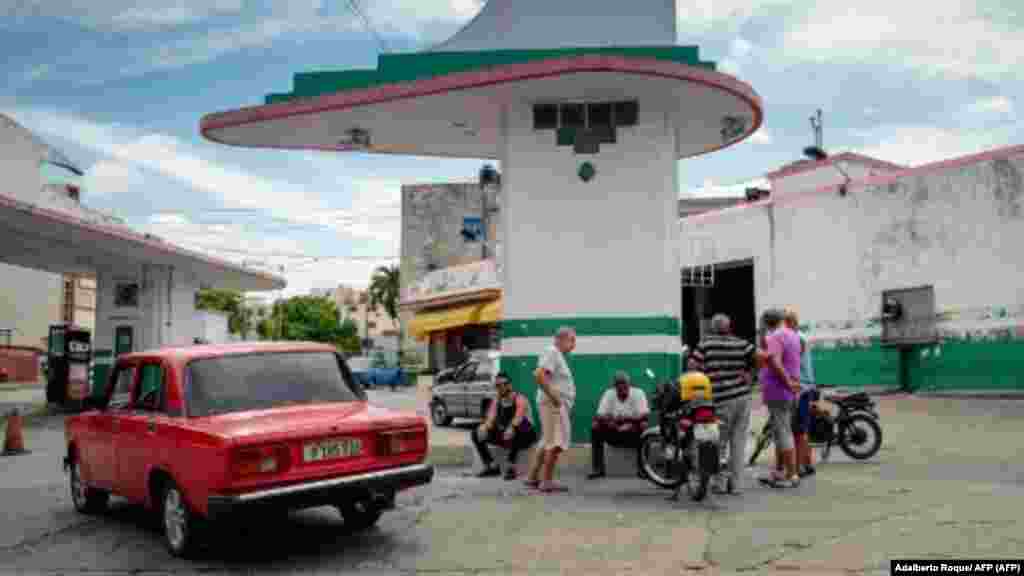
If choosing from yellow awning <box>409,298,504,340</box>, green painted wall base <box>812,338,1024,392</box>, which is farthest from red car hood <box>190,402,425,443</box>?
yellow awning <box>409,298,504,340</box>

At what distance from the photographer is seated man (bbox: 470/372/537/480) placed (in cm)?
1034

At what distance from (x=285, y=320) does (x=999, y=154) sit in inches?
3134

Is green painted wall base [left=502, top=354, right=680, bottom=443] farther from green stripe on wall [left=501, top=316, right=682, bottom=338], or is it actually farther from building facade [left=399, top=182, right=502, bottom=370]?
building facade [left=399, top=182, right=502, bottom=370]

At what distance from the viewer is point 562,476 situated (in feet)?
34.7

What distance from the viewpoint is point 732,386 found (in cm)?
918

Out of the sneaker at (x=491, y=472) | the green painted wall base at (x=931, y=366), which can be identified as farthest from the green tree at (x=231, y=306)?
the sneaker at (x=491, y=472)

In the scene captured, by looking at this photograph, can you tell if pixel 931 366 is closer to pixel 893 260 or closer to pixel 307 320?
pixel 893 260

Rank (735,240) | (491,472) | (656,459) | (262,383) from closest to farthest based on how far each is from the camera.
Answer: (262,383) → (656,459) → (491,472) → (735,240)

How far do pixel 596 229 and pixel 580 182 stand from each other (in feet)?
2.04

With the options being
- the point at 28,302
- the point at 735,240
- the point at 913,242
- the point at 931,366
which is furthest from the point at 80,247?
the point at 28,302

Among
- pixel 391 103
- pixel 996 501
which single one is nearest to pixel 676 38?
pixel 391 103

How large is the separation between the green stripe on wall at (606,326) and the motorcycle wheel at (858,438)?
2.67m

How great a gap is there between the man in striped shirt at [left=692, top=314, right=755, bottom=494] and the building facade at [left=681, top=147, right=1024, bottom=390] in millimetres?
13422

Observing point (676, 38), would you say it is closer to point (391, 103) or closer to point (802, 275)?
point (391, 103)
